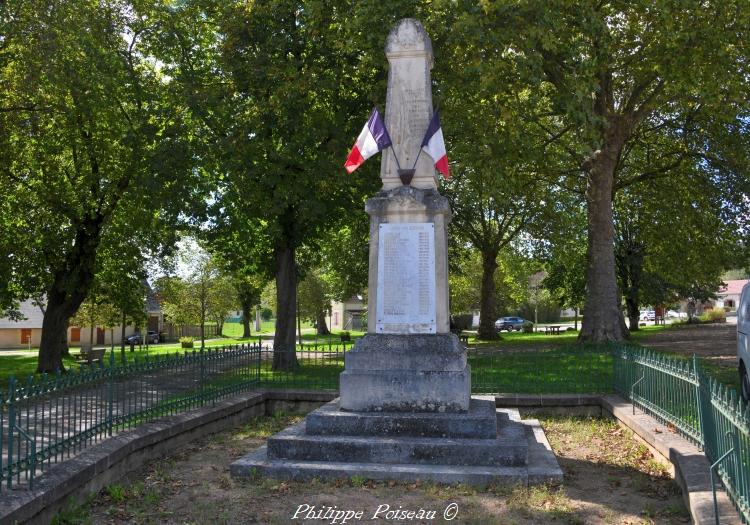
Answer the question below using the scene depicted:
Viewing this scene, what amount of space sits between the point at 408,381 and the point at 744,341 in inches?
241

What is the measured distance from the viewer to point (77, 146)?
805 inches

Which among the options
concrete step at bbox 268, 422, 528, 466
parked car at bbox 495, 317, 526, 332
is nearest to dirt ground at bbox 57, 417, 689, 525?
concrete step at bbox 268, 422, 528, 466

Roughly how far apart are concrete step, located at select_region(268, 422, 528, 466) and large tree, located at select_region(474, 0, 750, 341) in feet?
31.1

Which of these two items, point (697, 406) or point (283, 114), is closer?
point (697, 406)

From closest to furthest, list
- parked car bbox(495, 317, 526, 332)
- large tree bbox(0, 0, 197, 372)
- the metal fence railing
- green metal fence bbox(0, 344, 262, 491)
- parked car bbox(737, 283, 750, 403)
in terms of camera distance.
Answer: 1. the metal fence railing
2. green metal fence bbox(0, 344, 262, 491)
3. parked car bbox(737, 283, 750, 403)
4. large tree bbox(0, 0, 197, 372)
5. parked car bbox(495, 317, 526, 332)

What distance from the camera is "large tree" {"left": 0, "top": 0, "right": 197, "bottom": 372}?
54.3 feet

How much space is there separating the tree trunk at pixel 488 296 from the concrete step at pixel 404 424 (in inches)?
1116

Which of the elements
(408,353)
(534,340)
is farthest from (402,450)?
(534,340)

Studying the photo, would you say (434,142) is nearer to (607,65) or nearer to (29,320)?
(607,65)

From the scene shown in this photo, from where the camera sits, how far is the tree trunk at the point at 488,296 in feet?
118

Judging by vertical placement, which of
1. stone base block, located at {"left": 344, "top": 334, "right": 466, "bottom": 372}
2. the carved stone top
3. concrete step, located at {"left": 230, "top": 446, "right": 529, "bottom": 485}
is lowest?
concrete step, located at {"left": 230, "top": 446, "right": 529, "bottom": 485}

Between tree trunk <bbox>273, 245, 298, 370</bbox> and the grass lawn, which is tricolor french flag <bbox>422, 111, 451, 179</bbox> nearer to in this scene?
tree trunk <bbox>273, 245, 298, 370</bbox>

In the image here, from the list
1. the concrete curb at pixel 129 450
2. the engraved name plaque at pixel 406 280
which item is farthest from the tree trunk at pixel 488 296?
the engraved name plaque at pixel 406 280

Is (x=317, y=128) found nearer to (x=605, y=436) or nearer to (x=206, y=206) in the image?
(x=206, y=206)
